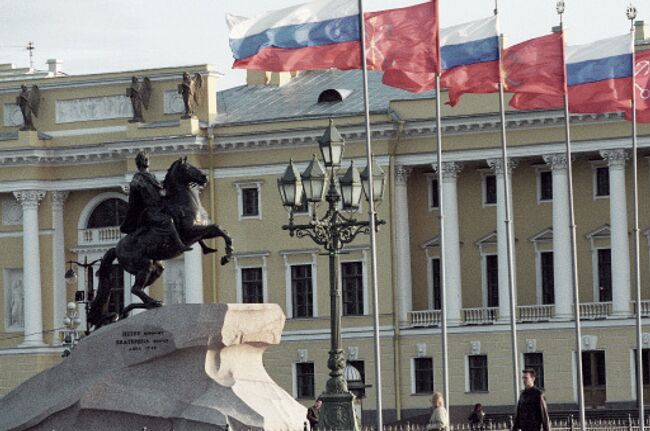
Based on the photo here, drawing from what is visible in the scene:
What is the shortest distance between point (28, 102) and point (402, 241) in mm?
12404

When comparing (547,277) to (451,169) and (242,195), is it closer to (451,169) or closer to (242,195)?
(451,169)

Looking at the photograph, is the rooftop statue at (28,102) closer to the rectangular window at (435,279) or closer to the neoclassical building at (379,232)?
the neoclassical building at (379,232)

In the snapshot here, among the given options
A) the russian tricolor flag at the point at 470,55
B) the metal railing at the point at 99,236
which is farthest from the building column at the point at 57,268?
the russian tricolor flag at the point at 470,55

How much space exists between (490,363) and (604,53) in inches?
1024

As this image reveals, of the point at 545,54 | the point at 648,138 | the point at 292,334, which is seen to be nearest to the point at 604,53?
the point at 545,54

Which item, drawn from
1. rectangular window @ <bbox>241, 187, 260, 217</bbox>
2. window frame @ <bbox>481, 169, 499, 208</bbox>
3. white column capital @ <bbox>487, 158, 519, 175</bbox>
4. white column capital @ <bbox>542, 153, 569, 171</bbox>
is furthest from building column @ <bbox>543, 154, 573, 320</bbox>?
rectangular window @ <bbox>241, 187, 260, 217</bbox>

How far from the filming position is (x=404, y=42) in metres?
43.1

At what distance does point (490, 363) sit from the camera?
238 ft

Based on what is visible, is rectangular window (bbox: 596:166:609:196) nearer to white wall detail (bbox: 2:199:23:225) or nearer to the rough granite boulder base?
white wall detail (bbox: 2:199:23:225)

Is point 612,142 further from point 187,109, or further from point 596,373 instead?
point 187,109

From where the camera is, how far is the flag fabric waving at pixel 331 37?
135ft

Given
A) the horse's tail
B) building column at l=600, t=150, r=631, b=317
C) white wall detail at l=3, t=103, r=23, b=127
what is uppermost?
white wall detail at l=3, t=103, r=23, b=127

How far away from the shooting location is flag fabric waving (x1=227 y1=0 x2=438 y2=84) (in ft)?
135

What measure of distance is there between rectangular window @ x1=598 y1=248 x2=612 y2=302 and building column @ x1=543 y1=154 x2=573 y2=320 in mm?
920
